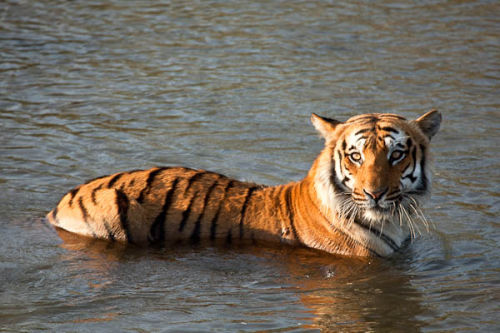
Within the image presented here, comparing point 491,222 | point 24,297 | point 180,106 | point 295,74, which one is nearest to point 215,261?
point 24,297

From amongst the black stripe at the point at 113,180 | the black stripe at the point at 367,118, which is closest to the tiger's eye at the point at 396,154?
the black stripe at the point at 367,118

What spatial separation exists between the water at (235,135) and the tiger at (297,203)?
111mm

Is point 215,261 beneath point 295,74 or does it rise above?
beneath

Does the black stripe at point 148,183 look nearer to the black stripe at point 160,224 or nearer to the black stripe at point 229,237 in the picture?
the black stripe at point 160,224

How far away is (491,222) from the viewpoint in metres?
5.71

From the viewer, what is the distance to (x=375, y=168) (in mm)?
4859

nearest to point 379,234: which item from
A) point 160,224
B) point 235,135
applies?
point 160,224

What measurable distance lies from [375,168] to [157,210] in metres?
1.36

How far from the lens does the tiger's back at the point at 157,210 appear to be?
5.29 metres

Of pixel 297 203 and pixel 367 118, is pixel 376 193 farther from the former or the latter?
pixel 297 203

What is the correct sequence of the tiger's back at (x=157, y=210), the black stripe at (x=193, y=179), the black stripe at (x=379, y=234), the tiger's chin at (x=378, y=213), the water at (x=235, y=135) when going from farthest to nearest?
1. the black stripe at (x=193, y=179)
2. the tiger's back at (x=157, y=210)
3. the black stripe at (x=379, y=234)
4. the tiger's chin at (x=378, y=213)
5. the water at (x=235, y=135)

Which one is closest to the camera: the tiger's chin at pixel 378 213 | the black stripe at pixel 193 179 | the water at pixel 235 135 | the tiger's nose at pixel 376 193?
the water at pixel 235 135

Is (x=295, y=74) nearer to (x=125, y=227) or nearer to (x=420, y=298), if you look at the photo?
(x=125, y=227)

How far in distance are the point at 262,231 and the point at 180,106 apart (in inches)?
131
